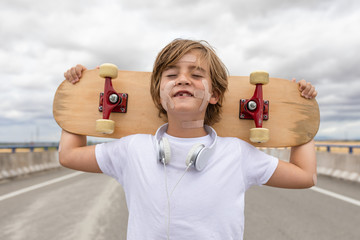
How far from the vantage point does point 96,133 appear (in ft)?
8.11

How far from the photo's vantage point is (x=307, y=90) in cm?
252

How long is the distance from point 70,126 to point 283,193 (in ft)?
23.6

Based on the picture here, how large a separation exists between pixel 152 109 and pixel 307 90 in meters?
1.21

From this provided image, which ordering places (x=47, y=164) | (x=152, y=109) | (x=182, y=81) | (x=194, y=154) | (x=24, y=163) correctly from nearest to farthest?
(x=194, y=154) → (x=182, y=81) → (x=152, y=109) → (x=24, y=163) → (x=47, y=164)

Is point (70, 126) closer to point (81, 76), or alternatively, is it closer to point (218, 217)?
point (81, 76)

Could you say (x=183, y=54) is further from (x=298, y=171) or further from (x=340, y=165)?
(x=340, y=165)

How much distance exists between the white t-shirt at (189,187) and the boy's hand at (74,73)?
0.85 metres

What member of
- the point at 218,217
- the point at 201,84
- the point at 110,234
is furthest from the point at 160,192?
the point at 110,234

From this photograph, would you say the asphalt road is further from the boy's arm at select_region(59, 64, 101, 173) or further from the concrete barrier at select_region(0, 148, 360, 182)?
the boy's arm at select_region(59, 64, 101, 173)

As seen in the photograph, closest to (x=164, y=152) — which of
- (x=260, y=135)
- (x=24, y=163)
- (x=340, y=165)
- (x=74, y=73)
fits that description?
(x=260, y=135)

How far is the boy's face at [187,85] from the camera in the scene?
1.94 meters

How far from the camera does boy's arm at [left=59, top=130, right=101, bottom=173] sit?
2.13 meters

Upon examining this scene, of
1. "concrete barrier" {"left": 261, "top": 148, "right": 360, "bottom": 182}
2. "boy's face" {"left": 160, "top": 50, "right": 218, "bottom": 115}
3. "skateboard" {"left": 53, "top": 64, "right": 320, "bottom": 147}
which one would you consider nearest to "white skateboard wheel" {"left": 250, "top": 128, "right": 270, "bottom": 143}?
"skateboard" {"left": 53, "top": 64, "right": 320, "bottom": 147}

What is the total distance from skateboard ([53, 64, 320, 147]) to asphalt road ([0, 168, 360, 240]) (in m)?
2.70
